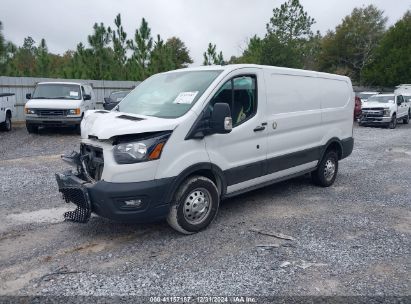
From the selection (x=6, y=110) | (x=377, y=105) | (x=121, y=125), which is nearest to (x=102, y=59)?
(x=6, y=110)

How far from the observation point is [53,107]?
40.8 ft

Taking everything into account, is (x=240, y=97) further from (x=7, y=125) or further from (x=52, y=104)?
(x=7, y=125)

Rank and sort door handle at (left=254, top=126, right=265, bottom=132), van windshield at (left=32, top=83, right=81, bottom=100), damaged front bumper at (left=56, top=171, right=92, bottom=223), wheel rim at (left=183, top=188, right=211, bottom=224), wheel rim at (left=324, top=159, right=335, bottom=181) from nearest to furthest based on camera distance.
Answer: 1. damaged front bumper at (left=56, top=171, right=92, bottom=223)
2. wheel rim at (left=183, top=188, right=211, bottom=224)
3. door handle at (left=254, top=126, right=265, bottom=132)
4. wheel rim at (left=324, top=159, right=335, bottom=181)
5. van windshield at (left=32, top=83, right=81, bottom=100)

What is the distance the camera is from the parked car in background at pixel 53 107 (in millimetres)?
12469

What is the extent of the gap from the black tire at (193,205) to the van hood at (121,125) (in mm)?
752

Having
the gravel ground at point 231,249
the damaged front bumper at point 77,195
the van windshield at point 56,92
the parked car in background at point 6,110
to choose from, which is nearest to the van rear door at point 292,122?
the gravel ground at point 231,249

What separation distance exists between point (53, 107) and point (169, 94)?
9.01 m

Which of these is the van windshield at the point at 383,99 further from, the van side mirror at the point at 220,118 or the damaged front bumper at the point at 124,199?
the damaged front bumper at the point at 124,199

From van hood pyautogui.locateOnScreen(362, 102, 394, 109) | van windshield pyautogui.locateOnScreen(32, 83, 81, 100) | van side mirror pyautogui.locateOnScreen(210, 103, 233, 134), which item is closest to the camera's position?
van side mirror pyautogui.locateOnScreen(210, 103, 233, 134)

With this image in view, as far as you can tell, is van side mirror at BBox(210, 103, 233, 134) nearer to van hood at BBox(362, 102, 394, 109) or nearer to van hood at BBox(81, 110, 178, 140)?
van hood at BBox(81, 110, 178, 140)

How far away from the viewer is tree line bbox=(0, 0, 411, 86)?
21953 millimetres

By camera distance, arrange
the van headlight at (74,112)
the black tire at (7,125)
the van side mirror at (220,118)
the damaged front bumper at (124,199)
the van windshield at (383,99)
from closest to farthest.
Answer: the damaged front bumper at (124,199), the van side mirror at (220,118), the van headlight at (74,112), the black tire at (7,125), the van windshield at (383,99)

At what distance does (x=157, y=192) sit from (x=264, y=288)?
149 cm

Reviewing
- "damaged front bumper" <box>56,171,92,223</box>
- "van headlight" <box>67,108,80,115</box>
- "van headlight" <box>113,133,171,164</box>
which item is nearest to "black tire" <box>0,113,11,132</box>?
"van headlight" <box>67,108,80,115</box>
